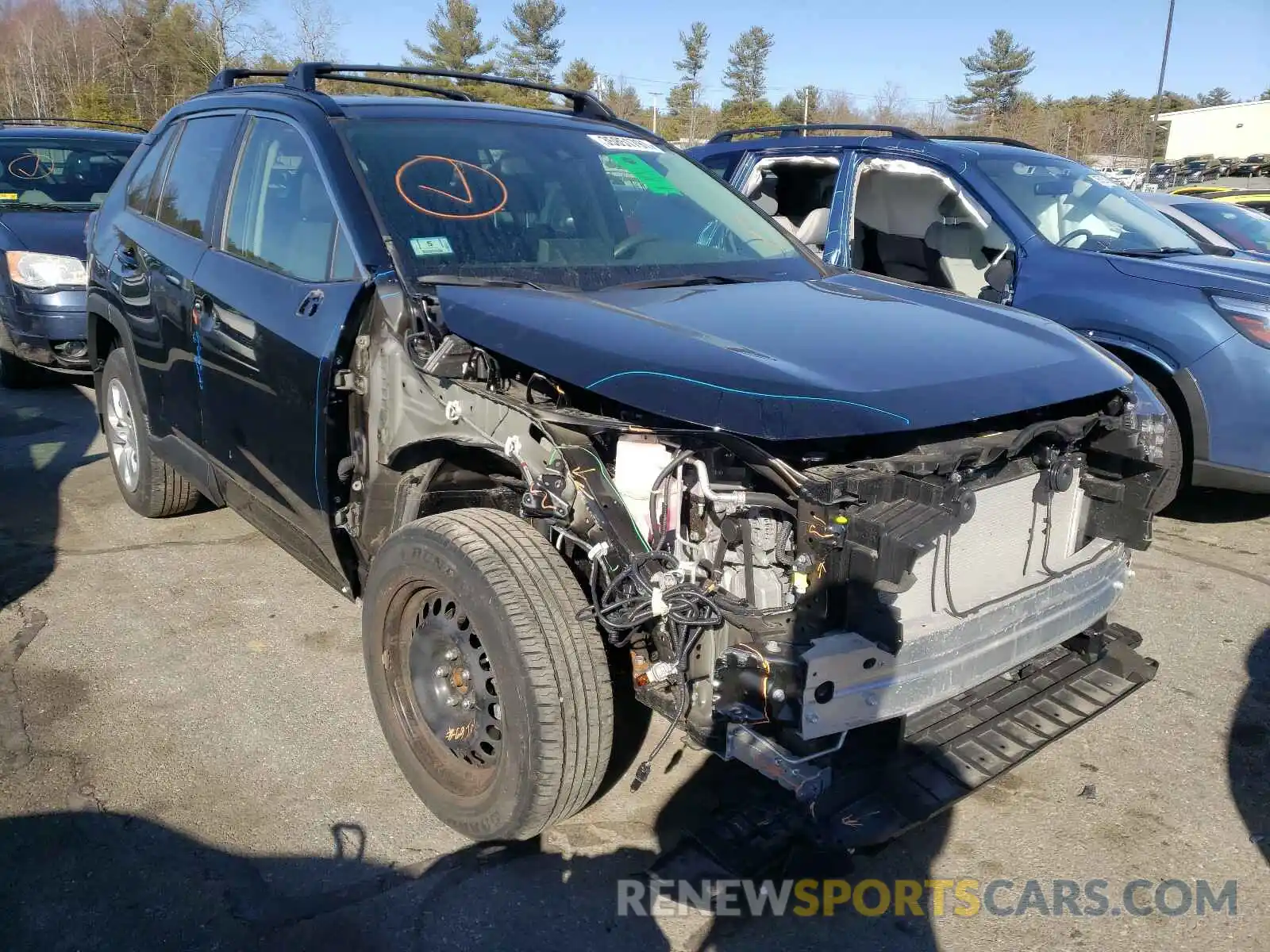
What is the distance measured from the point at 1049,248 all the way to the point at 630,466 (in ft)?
12.6

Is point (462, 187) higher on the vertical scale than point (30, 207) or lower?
higher

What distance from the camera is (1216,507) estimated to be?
580 cm

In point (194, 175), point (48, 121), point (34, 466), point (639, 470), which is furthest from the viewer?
point (48, 121)

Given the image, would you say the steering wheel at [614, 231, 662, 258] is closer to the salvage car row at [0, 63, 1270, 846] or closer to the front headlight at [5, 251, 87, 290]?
the salvage car row at [0, 63, 1270, 846]

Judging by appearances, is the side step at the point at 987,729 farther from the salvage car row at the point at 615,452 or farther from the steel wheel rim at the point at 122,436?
the steel wheel rim at the point at 122,436

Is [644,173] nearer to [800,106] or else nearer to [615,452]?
[615,452]

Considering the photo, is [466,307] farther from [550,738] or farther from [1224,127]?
[1224,127]

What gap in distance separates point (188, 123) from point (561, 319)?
273cm

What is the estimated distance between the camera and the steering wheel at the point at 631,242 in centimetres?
340

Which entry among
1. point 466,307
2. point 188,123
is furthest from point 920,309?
point 188,123

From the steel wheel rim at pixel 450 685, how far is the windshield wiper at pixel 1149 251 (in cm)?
423

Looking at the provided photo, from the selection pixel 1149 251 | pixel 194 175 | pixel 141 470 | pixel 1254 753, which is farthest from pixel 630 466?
pixel 1149 251

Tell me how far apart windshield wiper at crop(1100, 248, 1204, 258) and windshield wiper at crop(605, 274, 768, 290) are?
2.92 metres

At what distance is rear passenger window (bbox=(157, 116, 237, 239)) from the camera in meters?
3.92
